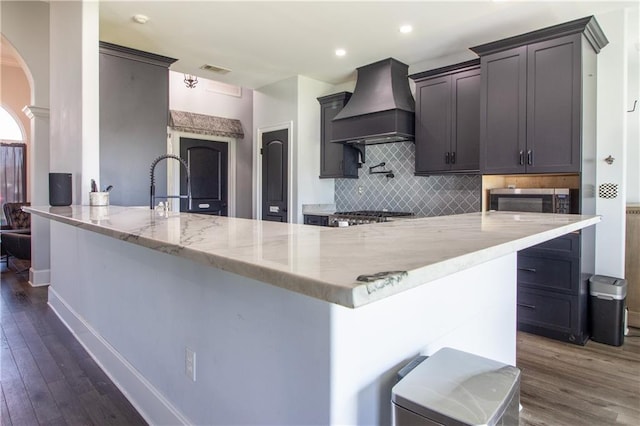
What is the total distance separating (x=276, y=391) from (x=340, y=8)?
10.6 feet

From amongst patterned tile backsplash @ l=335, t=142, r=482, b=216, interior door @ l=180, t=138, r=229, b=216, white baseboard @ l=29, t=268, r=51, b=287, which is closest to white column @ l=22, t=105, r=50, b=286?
white baseboard @ l=29, t=268, r=51, b=287

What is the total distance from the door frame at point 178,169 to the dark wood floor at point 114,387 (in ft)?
9.92

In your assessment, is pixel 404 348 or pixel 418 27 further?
pixel 418 27

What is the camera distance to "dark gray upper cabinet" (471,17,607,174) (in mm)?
3121

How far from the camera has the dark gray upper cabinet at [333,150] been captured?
5234 millimetres

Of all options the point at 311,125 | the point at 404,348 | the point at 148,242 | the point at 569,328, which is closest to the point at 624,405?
the point at 569,328

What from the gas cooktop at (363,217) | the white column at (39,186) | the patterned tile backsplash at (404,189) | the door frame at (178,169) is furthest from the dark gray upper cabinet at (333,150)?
the white column at (39,186)

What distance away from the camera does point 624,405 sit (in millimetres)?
2189

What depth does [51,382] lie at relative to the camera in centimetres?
224

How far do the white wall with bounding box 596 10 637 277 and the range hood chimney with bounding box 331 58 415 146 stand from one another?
1.83 meters

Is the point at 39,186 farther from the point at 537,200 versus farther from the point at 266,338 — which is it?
the point at 537,200

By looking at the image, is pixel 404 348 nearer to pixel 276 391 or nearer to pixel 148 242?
pixel 276 391

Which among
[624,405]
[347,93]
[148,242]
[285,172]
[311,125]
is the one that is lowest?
[624,405]

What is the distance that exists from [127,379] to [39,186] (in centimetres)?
347
